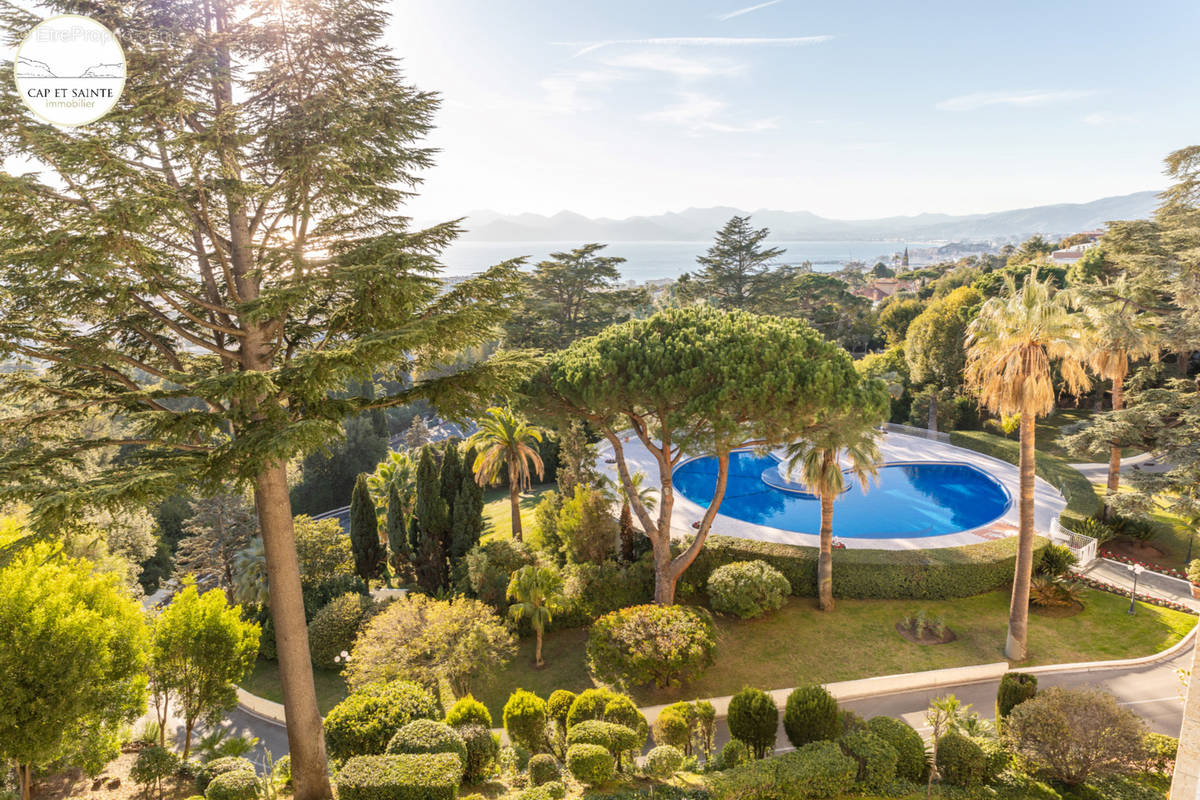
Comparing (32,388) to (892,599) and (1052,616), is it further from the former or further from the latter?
(1052,616)

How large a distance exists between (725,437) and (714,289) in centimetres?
2675

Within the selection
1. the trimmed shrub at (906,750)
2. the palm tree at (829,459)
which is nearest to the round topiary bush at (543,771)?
the trimmed shrub at (906,750)

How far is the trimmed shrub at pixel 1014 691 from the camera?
33.9ft

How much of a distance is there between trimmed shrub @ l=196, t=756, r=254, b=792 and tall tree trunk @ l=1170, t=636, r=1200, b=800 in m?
12.6

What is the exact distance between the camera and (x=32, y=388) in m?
7.73

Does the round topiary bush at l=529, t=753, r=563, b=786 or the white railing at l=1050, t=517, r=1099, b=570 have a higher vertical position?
the round topiary bush at l=529, t=753, r=563, b=786

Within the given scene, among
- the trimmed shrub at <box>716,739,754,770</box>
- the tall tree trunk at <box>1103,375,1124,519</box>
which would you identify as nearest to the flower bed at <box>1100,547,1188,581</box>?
the tall tree trunk at <box>1103,375,1124,519</box>

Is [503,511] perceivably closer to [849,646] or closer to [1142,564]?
[849,646]

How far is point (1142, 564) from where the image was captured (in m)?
18.5

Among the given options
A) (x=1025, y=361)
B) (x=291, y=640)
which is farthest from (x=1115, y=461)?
(x=291, y=640)

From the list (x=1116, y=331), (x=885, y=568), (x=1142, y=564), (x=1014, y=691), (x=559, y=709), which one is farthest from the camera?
(x=1116, y=331)

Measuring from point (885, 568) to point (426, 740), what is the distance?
46.3 feet

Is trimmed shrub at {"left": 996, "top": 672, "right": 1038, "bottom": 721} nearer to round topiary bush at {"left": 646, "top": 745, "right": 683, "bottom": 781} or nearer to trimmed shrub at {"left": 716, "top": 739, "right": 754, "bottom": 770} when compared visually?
trimmed shrub at {"left": 716, "top": 739, "right": 754, "bottom": 770}

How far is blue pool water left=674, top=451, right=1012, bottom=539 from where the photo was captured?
24.2 m
